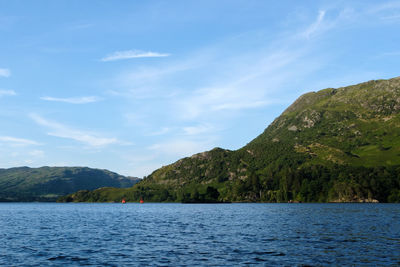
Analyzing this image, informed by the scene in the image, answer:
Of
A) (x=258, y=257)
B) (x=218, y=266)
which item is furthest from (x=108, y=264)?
(x=258, y=257)

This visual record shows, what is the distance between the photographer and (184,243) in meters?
59.8

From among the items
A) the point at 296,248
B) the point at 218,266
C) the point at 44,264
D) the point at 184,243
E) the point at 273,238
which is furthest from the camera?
the point at 273,238

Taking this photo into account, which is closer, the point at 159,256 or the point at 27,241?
the point at 159,256

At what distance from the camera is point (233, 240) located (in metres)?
63.0

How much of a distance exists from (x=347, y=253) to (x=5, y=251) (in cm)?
4961

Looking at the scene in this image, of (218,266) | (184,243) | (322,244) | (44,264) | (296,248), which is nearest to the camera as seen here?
(218,266)

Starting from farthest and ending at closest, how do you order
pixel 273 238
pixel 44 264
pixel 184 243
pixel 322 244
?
pixel 273 238 → pixel 184 243 → pixel 322 244 → pixel 44 264

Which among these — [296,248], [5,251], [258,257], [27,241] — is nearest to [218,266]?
[258,257]

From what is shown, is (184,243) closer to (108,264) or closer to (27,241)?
(108,264)

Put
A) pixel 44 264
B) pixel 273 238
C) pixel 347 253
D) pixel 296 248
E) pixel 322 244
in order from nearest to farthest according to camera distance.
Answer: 1. pixel 44 264
2. pixel 347 253
3. pixel 296 248
4. pixel 322 244
5. pixel 273 238

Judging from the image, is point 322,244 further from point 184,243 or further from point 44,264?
point 44,264

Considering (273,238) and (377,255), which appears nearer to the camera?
(377,255)

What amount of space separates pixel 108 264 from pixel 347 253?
31.3m

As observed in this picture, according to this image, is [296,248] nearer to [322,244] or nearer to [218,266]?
[322,244]
